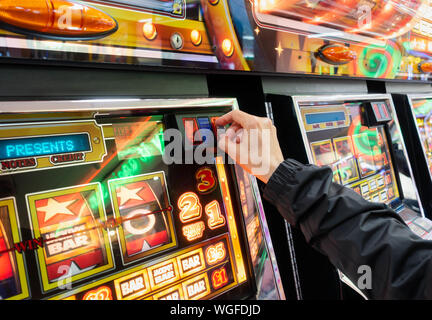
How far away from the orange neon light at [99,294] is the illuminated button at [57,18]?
0.70 metres

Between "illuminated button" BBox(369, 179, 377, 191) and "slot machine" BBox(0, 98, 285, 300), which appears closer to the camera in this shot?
"slot machine" BBox(0, 98, 285, 300)

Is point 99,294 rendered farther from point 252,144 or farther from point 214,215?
point 252,144

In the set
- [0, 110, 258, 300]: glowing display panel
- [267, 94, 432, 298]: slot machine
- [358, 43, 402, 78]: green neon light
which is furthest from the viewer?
Result: [358, 43, 402, 78]: green neon light

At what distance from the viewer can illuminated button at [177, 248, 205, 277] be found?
1017mm

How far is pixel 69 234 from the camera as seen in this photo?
0.87 m

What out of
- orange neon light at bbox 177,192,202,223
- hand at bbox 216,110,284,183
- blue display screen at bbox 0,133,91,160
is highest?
blue display screen at bbox 0,133,91,160

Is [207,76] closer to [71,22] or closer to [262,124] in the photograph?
[262,124]

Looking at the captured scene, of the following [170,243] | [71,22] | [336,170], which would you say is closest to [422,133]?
[336,170]

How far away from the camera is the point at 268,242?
1.16 meters

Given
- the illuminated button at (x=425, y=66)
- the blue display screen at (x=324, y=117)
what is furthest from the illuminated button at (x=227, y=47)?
the illuminated button at (x=425, y=66)

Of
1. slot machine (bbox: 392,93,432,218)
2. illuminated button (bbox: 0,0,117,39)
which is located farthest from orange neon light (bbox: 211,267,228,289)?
slot machine (bbox: 392,93,432,218)

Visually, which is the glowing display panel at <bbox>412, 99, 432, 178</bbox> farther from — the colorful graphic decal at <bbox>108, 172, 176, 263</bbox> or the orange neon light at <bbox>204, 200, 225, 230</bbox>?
the colorful graphic decal at <bbox>108, 172, 176, 263</bbox>

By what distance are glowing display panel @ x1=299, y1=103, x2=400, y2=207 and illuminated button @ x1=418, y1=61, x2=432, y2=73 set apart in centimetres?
87

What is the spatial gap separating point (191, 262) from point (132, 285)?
202mm
